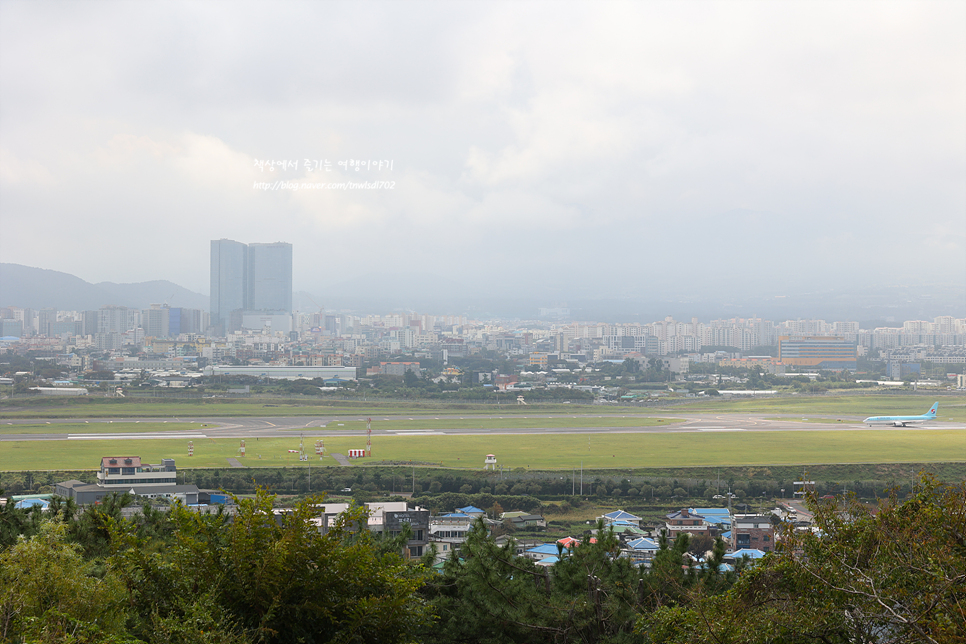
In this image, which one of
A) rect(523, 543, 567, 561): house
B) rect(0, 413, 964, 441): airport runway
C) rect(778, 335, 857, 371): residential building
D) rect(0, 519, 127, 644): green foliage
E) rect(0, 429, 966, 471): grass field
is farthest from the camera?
rect(778, 335, 857, 371): residential building

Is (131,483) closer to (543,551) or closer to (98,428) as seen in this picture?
(543,551)

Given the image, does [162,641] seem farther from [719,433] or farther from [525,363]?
[525,363]

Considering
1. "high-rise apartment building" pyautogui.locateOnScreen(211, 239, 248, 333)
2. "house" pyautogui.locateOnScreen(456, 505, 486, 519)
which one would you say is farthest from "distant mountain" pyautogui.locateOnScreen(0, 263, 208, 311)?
"house" pyautogui.locateOnScreen(456, 505, 486, 519)

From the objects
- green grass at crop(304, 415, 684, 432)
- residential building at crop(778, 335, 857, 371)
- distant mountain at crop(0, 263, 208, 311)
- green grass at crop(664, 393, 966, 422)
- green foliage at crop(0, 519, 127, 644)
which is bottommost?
green grass at crop(664, 393, 966, 422)

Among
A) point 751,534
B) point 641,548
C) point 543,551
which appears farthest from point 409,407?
point 641,548

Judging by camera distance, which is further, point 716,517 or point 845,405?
point 845,405

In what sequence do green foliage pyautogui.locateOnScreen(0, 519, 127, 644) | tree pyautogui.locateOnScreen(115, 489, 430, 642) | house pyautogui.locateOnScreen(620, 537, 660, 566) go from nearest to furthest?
green foliage pyautogui.locateOnScreen(0, 519, 127, 644) < tree pyautogui.locateOnScreen(115, 489, 430, 642) < house pyautogui.locateOnScreen(620, 537, 660, 566)

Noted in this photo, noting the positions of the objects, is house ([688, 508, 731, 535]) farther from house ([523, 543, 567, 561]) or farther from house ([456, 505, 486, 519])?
house ([456, 505, 486, 519])
